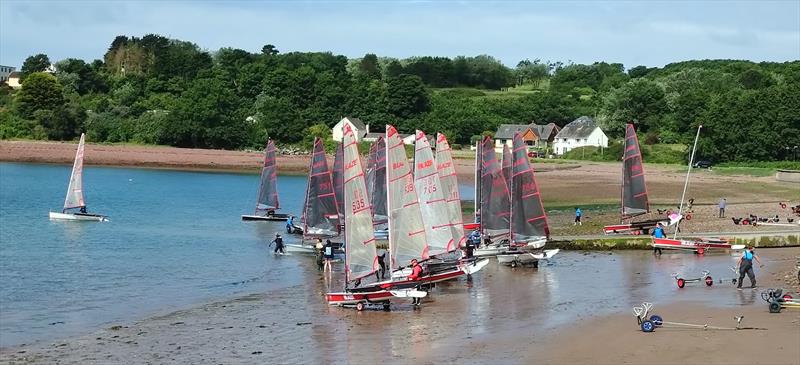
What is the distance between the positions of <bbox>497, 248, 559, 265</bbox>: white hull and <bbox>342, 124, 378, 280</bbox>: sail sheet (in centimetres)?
997

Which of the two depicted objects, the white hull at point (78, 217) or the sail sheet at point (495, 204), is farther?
the white hull at point (78, 217)

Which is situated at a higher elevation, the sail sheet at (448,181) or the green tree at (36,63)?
the green tree at (36,63)

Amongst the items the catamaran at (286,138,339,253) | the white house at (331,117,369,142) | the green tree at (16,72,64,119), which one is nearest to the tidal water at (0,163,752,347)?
the catamaran at (286,138,339,253)

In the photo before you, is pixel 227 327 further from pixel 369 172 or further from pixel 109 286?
pixel 369 172

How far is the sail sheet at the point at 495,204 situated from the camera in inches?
1716

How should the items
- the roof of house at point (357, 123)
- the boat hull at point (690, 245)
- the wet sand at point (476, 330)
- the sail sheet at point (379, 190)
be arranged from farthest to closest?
1. the roof of house at point (357, 123)
2. the sail sheet at point (379, 190)
3. the boat hull at point (690, 245)
4. the wet sand at point (476, 330)

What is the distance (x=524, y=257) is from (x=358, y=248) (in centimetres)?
1053

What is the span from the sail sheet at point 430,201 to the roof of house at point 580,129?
9209 cm

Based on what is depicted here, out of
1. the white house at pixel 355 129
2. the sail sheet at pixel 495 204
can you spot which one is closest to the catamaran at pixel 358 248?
the sail sheet at pixel 495 204

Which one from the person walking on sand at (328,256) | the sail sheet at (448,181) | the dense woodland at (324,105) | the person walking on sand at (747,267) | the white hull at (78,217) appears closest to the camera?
the person walking on sand at (747,267)

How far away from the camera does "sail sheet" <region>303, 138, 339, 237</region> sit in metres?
48.8

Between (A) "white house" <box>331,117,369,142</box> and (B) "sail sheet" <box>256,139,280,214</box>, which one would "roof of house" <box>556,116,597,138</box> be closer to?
(A) "white house" <box>331,117,369,142</box>

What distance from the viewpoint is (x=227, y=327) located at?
94.8 feet

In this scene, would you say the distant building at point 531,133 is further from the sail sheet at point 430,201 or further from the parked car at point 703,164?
the sail sheet at point 430,201
